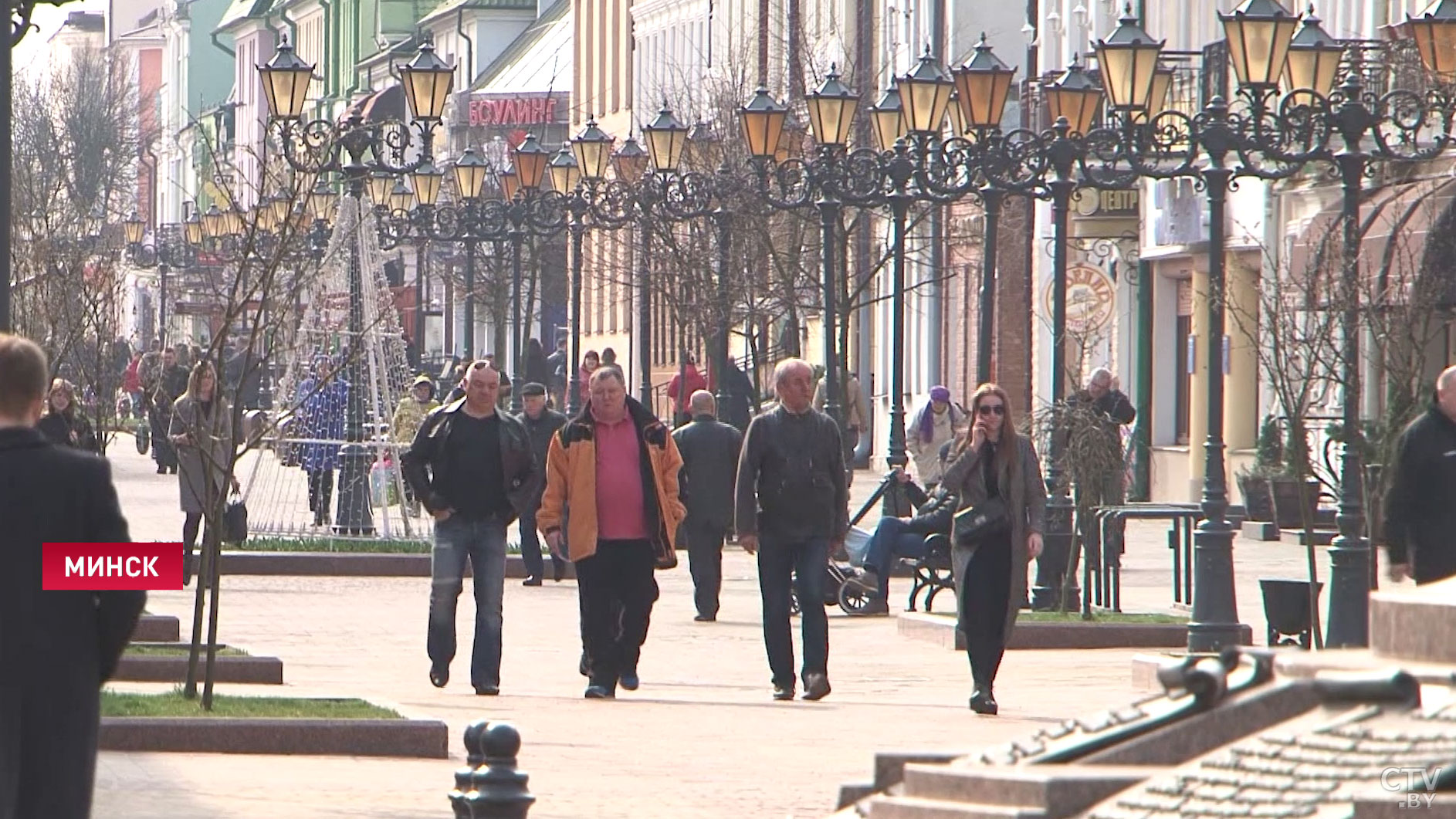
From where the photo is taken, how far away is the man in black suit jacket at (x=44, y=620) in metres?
7.69

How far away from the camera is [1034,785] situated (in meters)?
7.68

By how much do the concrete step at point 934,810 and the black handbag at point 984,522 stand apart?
6.64 metres

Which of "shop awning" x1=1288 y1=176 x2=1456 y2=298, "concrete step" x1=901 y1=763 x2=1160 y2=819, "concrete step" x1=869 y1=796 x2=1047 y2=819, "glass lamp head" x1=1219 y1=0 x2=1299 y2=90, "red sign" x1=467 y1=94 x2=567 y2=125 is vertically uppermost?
"red sign" x1=467 y1=94 x2=567 y2=125

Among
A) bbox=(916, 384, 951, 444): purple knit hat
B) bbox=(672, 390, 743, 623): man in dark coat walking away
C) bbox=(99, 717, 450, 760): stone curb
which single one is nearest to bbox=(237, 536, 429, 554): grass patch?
bbox=(916, 384, 951, 444): purple knit hat

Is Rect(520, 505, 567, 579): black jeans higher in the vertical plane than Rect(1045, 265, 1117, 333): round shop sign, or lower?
lower

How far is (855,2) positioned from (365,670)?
37.8 m

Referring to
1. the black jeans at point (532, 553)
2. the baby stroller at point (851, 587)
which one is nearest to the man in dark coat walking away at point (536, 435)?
the black jeans at point (532, 553)

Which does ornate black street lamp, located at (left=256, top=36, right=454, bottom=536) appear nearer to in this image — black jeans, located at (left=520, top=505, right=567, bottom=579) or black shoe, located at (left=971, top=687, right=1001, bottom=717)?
black jeans, located at (left=520, top=505, right=567, bottom=579)

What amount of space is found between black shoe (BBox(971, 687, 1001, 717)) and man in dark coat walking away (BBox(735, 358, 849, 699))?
1.00 meters

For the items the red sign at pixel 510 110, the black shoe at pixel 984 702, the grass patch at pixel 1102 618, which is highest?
the red sign at pixel 510 110

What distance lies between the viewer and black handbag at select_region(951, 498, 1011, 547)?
15008 millimetres

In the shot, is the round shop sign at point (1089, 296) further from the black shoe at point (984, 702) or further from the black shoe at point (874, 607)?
the black shoe at point (984, 702)

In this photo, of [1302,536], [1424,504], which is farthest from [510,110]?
[1424,504]

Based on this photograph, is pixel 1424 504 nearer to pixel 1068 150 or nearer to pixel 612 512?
pixel 612 512
